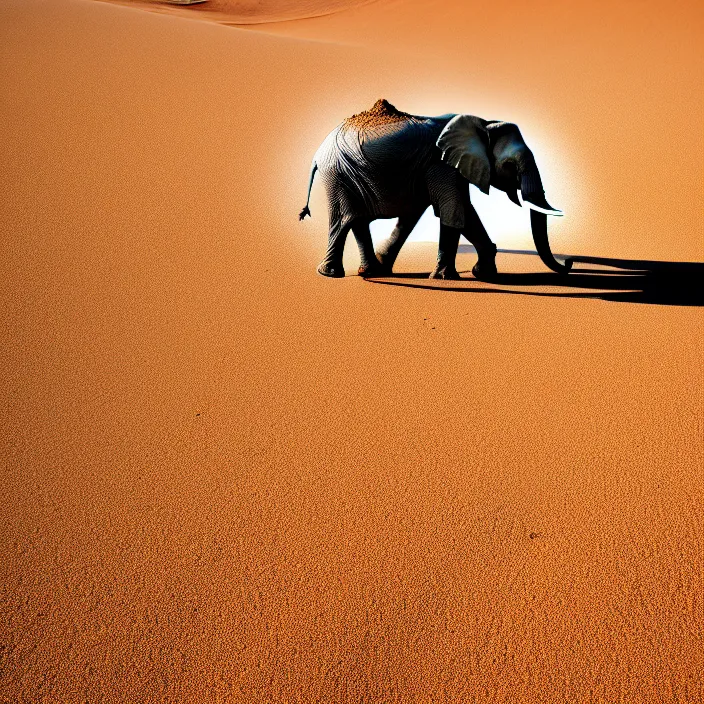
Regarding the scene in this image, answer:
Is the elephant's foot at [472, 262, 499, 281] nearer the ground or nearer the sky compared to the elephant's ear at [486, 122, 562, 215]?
nearer the ground

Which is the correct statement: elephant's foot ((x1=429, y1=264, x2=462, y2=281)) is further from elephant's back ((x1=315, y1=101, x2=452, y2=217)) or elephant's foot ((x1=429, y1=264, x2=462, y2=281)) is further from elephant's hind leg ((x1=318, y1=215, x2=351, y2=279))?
elephant's hind leg ((x1=318, y1=215, x2=351, y2=279))

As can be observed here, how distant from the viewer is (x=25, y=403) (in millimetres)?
3754

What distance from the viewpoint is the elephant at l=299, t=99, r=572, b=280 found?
17.3 ft

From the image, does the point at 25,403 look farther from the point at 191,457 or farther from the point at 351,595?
the point at 351,595

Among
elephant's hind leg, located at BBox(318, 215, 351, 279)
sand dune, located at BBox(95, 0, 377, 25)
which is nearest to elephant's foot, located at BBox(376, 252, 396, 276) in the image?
elephant's hind leg, located at BBox(318, 215, 351, 279)

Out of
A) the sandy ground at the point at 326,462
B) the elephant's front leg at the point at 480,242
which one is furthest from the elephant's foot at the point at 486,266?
the sandy ground at the point at 326,462

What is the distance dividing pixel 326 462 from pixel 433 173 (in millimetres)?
3016

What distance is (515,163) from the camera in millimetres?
5328

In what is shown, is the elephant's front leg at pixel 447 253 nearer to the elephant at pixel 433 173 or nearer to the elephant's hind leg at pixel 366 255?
the elephant at pixel 433 173

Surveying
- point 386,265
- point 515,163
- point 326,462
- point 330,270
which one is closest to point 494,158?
point 515,163

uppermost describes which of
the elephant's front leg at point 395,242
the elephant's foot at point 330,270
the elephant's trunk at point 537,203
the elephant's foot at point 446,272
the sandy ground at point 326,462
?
the elephant's trunk at point 537,203

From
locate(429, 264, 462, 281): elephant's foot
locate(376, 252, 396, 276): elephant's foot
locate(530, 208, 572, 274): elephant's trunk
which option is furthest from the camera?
locate(376, 252, 396, 276): elephant's foot

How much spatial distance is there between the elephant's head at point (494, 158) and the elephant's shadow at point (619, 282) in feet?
1.21

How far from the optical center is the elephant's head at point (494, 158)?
17.2 feet
